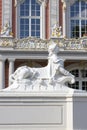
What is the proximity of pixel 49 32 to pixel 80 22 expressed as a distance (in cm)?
257

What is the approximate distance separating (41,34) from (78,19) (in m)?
3.00

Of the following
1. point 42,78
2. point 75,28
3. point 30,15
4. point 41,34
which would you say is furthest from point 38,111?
point 30,15

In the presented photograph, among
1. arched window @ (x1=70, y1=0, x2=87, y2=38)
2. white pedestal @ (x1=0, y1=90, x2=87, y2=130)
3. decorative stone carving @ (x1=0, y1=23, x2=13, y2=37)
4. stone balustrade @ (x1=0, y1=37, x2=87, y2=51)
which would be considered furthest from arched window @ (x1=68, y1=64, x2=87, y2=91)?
white pedestal @ (x1=0, y1=90, x2=87, y2=130)

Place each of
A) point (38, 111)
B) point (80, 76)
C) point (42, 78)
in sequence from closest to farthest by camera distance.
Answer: point (38, 111) < point (42, 78) < point (80, 76)

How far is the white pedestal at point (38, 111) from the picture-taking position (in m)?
13.0

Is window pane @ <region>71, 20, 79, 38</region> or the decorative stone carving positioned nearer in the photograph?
the decorative stone carving

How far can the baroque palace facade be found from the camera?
32719mm

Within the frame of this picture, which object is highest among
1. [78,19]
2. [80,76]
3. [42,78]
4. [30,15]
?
[30,15]

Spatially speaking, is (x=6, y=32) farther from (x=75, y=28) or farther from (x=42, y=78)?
(x=42, y=78)

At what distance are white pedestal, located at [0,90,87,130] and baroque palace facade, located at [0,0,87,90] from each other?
19.5m

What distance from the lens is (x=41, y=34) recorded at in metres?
35.2

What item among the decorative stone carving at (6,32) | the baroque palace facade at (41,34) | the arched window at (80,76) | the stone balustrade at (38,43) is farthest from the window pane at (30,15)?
the arched window at (80,76)

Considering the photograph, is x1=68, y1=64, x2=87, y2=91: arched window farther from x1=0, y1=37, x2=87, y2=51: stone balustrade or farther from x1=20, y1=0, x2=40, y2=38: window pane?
x1=20, y1=0, x2=40, y2=38: window pane

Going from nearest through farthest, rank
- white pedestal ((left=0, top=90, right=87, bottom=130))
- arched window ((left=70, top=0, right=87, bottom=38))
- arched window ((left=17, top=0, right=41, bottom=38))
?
white pedestal ((left=0, top=90, right=87, bottom=130)) → arched window ((left=17, top=0, right=41, bottom=38)) → arched window ((left=70, top=0, right=87, bottom=38))
